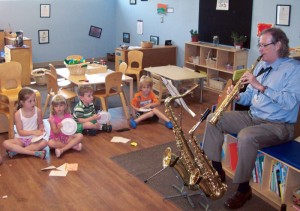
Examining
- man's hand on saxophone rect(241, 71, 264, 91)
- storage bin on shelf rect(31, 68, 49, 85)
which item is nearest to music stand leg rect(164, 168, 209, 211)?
man's hand on saxophone rect(241, 71, 264, 91)

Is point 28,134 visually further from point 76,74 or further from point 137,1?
point 137,1

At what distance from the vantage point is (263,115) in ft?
10.8

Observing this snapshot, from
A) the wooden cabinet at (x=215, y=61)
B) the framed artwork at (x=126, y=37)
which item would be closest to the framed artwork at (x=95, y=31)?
the framed artwork at (x=126, y=37)

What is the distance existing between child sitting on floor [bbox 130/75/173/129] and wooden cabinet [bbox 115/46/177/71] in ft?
8.20

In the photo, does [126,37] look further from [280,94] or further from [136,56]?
[280,94]

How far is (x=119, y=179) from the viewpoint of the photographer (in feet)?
11.7

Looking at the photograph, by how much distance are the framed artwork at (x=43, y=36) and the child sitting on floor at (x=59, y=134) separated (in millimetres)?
5520

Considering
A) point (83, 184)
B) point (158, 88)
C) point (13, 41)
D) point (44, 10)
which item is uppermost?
point (44, 10)

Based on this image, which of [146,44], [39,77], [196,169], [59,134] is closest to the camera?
[196,169]

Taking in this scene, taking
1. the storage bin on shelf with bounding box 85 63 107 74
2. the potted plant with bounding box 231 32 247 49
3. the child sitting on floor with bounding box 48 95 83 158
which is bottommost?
the child sitting on floor with bounding box 48 95 83 158

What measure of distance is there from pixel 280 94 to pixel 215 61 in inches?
157

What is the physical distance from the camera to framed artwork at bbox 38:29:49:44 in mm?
9184

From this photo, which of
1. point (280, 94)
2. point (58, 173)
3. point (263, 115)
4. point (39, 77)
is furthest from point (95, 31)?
point (280, 94)

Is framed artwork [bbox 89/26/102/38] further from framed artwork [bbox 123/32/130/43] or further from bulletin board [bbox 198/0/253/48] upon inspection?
bulletin board [bbox 198/0/253/48]
